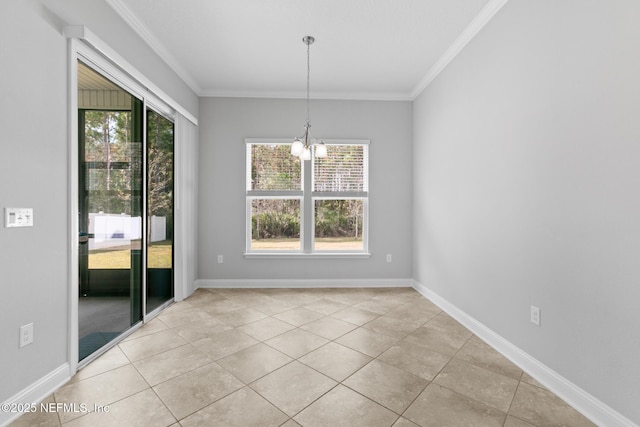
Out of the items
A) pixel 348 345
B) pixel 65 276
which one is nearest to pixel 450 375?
pixel 348 345

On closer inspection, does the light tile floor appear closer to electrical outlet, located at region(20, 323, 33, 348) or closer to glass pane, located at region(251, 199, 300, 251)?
electrical outlet, located at region(20, 323, 33, 348)

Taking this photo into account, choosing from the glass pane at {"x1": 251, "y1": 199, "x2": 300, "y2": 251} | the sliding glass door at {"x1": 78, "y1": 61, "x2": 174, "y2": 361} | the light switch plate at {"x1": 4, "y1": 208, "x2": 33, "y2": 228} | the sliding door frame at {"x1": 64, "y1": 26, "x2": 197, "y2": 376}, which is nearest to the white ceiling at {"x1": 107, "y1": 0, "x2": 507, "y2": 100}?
the sliding door frame at {"x1": 64, "y1": 26, "x2": 197, "y2": 376}

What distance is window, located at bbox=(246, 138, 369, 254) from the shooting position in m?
4.43

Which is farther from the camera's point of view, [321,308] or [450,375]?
[321,308]

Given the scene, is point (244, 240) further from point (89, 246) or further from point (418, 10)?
point (418, 10)

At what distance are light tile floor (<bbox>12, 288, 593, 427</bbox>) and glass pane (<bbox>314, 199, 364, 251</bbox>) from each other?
4.76 ft

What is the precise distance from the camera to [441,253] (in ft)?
11.6

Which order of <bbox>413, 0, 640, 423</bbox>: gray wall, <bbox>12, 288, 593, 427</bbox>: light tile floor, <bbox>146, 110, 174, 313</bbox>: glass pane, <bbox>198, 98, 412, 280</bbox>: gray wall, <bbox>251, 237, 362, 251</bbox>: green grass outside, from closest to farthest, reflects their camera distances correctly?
<bbox>413, 0, 640, 423</bbox>: gray wall, <bbox>12, 288, 593, 427</bbox>: light tile floor, <bbox>146, 110, 174, 313</bbox>: glass pane, <bbox>198, 98, 412, 280</bbox>: gray wall, <bbox>251, 237, 362, 251</bbox>: green grass outside

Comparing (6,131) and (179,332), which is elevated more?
(6,131)

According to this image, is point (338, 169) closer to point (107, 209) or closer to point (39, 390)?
point (107, 209)

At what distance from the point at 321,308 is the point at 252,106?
304cm

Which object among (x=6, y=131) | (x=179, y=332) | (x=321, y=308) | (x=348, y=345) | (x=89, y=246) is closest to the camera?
(x=6, y=131)

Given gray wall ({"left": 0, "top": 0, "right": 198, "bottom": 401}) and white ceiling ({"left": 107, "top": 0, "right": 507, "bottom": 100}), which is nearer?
gray wall ({"left": 0, "top": 0, "right": 198, "bottom": 401})

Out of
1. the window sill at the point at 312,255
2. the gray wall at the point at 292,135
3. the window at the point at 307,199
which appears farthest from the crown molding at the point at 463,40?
the window sill at the point at 312,255
